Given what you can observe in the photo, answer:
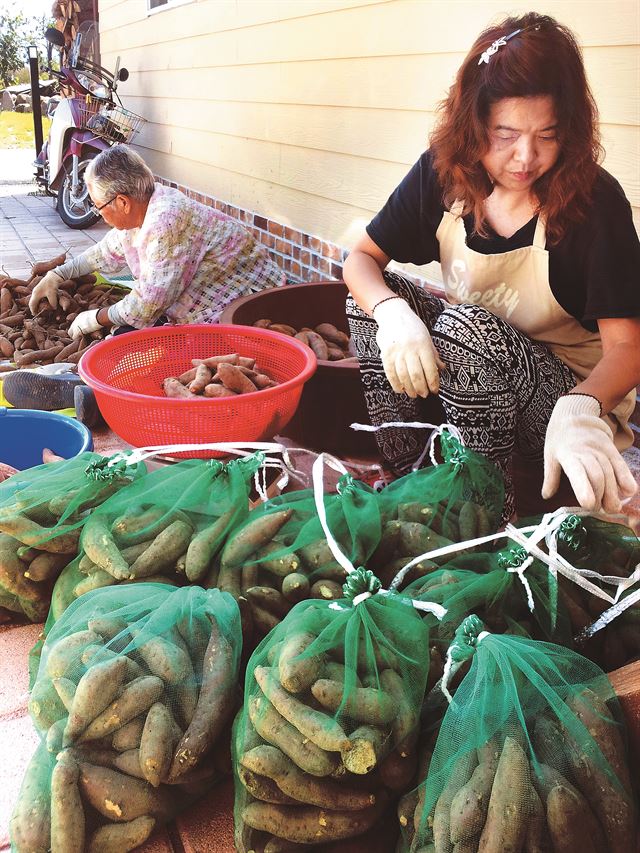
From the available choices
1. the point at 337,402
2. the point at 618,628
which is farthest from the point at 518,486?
the point at 618,628

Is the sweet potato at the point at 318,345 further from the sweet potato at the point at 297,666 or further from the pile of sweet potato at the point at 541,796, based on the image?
the pile of sweet potato at the point at 541,796

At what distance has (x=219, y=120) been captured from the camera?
6055mm

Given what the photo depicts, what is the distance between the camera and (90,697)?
1.28 meters

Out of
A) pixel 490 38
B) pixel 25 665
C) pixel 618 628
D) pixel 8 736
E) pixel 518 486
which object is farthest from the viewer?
pixel 518 486

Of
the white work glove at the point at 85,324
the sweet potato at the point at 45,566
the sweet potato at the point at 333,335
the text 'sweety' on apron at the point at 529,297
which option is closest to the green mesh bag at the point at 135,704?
the sweet potato at the point at 45,566

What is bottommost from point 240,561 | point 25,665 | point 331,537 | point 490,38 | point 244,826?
point 25,665

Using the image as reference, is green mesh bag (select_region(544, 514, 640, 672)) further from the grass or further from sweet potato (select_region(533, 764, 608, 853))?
the grass

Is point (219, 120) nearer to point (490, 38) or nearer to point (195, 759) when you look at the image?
point (490, 38)

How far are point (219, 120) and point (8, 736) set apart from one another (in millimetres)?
5398

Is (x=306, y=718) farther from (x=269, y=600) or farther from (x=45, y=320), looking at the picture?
(x=45, y=320)

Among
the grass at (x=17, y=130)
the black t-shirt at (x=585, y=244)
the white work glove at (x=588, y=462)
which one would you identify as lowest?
the grass at (x=17, y=130)

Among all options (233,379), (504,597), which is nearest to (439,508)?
(504,597)

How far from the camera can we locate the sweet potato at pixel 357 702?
122 centimetres

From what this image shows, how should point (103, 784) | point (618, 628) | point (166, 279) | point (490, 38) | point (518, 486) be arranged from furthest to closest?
point (166, 279) < point (518, 486) < point (490, 38) < point (618, 628) < point (103, 784)
